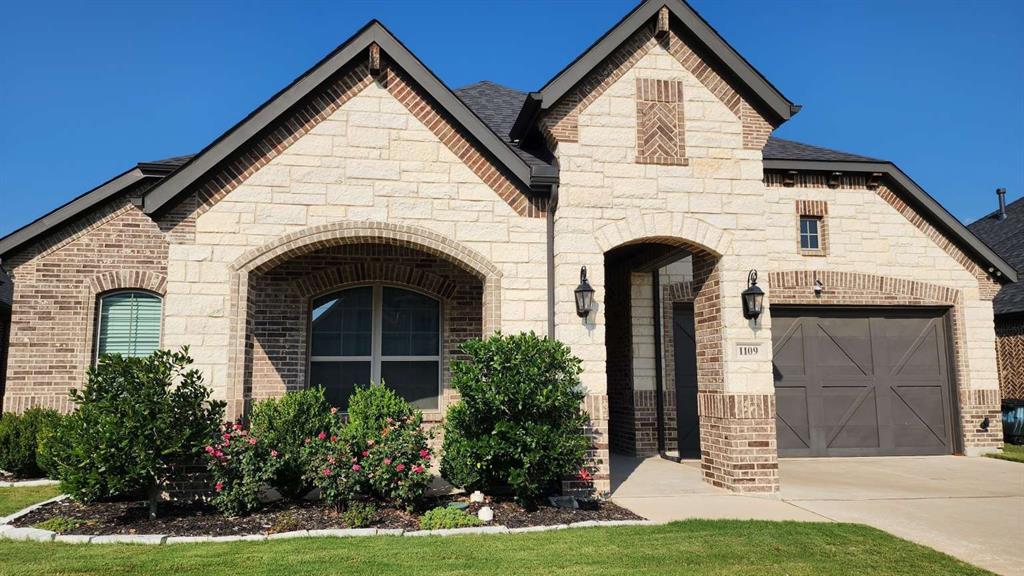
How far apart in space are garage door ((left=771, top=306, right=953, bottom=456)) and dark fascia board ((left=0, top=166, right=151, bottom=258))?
11.2 m

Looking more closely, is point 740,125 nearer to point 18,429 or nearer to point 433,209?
point 433,209

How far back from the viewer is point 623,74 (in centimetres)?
862

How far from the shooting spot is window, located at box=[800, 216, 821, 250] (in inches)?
488

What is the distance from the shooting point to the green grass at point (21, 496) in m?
7.26

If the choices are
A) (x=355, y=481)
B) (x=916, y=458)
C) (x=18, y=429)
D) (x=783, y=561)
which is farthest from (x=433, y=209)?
(x=916, y=458)

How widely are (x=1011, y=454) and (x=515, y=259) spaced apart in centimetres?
1016

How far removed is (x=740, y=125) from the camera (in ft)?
28.9

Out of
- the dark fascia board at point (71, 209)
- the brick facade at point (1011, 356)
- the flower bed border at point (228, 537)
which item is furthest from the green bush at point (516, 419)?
the brick facade at point (1011, 356)

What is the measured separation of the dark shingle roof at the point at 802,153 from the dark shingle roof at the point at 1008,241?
6744 millimetres

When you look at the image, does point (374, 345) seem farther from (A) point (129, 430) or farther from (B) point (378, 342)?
(A) point (129, 430)

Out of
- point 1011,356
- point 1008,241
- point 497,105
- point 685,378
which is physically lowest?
point 685,378

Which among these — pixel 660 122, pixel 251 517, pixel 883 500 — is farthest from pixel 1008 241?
pixel 251 517

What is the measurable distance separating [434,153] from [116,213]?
19.7 feet

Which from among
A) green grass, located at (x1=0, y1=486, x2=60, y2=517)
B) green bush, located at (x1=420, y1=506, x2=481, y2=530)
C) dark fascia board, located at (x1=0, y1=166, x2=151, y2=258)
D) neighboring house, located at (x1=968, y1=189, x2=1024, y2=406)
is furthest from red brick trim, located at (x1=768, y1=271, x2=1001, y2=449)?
green grass, located at (x1=0, y1=486, x2=60, y2=517)
